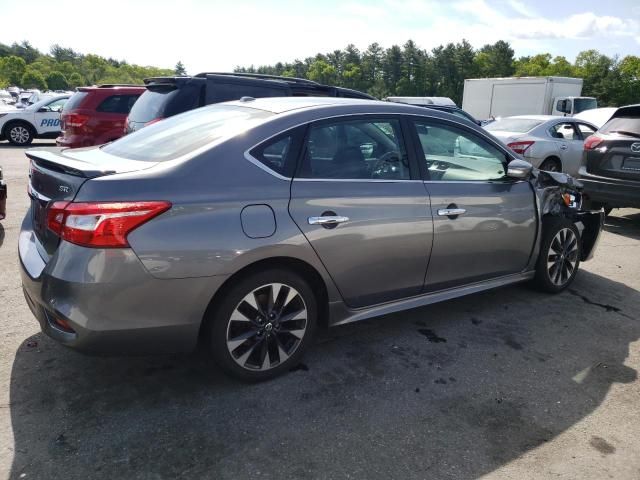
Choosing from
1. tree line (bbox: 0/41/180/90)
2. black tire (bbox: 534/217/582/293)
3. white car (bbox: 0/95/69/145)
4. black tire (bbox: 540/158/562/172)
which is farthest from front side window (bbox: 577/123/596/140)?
tree line (bbox: 0/41/180/90)

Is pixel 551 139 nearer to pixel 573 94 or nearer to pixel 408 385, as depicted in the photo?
pixel 408 385

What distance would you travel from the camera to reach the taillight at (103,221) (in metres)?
2.46

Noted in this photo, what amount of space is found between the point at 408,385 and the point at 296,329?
764 millimetres

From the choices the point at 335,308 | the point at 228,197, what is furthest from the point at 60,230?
the point at 335,308

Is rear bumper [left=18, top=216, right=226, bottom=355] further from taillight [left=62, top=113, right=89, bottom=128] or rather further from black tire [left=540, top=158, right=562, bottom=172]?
black tire [left=540, top=158, right=562, bottom=172]

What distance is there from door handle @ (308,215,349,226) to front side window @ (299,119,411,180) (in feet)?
0.88

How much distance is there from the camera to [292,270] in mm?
3043

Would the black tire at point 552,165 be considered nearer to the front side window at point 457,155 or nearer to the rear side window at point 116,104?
the front side window at point 457,155

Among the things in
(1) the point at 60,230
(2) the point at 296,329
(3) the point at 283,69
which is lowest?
(2) the point at 296,329

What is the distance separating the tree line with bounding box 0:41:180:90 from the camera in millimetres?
103688

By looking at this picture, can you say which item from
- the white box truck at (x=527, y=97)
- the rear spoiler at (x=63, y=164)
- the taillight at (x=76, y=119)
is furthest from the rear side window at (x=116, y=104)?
the white box truck at (x=527, y=97)

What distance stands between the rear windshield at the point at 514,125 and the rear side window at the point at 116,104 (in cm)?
756

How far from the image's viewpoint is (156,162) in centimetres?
286

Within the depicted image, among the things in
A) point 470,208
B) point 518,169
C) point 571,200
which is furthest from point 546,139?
point 470,208
